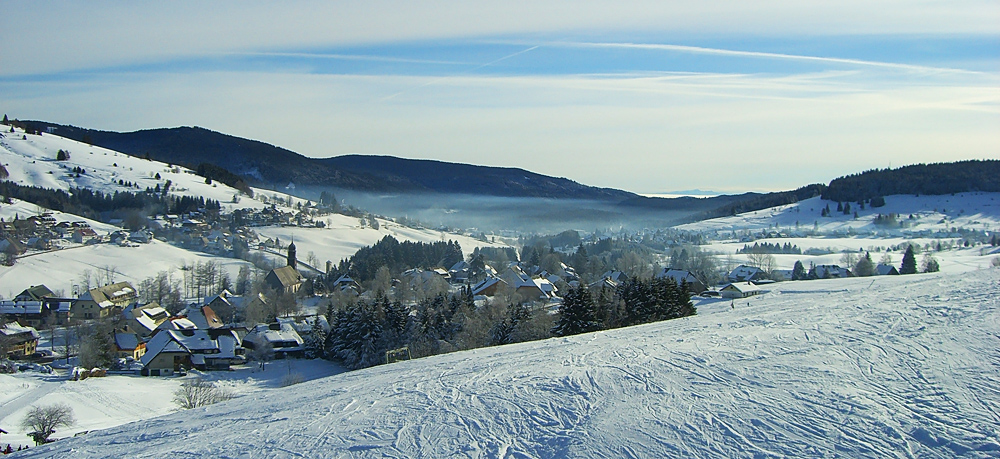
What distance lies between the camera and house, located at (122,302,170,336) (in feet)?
150

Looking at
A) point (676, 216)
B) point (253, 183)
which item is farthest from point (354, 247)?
point (676, 216)

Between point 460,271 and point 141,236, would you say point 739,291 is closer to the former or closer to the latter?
point 460,271

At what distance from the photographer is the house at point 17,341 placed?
36969 millimetres

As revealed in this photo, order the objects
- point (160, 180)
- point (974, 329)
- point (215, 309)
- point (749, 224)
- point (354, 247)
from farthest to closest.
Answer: point (749, 224)
point (160, 180)
point (354, 247)
point (215, 309)
point (974, 329)

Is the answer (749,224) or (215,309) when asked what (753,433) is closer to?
(215,309)

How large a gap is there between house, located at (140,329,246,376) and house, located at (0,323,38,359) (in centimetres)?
686

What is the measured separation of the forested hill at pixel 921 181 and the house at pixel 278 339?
124327mm

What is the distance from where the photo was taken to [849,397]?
28.0 feet

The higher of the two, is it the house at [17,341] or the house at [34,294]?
the house at [34,294]

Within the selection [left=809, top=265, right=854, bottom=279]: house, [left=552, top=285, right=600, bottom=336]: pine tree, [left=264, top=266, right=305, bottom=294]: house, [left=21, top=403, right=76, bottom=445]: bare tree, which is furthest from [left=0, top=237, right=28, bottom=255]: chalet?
[left=809, top=265, right=854, bottom=279]: house

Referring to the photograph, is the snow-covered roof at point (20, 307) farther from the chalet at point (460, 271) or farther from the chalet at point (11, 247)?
the chalet at point (460, 271)

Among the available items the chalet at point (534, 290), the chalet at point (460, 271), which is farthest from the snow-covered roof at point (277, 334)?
the chalet at point (460, 271)

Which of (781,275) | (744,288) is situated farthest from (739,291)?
(781,275)

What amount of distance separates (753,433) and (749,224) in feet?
450
